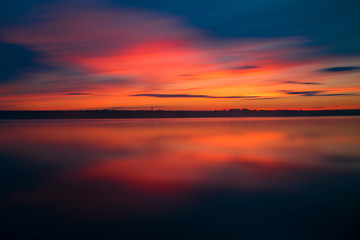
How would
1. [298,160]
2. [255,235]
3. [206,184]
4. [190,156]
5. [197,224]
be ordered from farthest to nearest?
[190,156], [298,160], [206,184], [197,224], [255,235]

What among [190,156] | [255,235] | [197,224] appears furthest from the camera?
[190,156]

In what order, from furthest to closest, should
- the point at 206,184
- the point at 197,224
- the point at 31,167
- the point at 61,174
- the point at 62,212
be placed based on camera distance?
the point at 31,167, the point at 61,174, the point at 206,184, the point at 62,212, the point at 197,224

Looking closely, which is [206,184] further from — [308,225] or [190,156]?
[190,156]

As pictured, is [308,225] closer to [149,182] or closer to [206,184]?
[206,184]

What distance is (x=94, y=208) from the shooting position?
6.23 meters

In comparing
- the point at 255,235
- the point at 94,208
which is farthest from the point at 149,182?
the point at 255,235

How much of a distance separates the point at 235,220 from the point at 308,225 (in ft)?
4.39

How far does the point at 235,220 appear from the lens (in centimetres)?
562

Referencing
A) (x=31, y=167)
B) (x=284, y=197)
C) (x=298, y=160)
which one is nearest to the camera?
(x=284, y=197)

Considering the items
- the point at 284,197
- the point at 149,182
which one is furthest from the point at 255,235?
the point at 149,182

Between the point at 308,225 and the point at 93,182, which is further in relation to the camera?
the point at 93,182

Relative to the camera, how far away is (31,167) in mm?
11805

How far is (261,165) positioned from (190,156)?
4.01 meters

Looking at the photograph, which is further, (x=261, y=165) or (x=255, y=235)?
(x=261, y=165)
